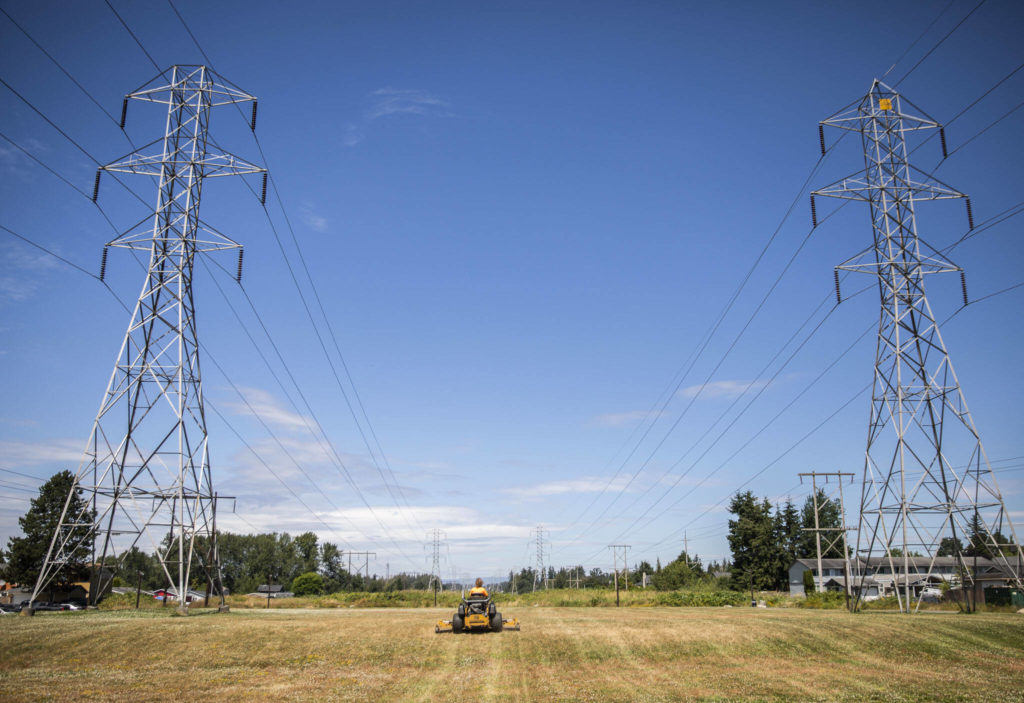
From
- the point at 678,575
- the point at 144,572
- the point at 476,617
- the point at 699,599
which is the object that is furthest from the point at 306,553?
the point at 476,617

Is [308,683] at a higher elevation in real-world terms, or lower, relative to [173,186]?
lower

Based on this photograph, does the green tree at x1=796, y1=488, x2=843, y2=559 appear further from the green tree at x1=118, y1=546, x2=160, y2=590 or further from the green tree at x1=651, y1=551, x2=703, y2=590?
the green tree at x1=118, y1=546, x2=160, y2=590

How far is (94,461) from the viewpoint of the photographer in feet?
108

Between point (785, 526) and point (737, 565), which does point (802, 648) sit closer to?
point (737, 565)

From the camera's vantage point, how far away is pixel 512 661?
21906 mm

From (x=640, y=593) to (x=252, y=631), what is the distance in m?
48.3

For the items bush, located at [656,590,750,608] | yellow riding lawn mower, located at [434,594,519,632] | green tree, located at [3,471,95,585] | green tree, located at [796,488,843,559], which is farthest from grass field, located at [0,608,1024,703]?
green tree, located at [796,488,843,559]

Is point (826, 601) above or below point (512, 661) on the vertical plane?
below

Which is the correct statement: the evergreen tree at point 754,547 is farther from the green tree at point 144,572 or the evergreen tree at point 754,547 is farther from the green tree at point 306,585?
A: the green tree at point 144,572

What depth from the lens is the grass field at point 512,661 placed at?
17.1 m

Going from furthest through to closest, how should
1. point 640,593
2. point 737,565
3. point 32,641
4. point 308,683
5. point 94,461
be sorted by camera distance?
point 737,565 < point 640,593 < point 94,461 < point 32,641 < point 308,683

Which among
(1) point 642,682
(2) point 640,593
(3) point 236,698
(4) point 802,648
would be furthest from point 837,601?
(3) point 236,698

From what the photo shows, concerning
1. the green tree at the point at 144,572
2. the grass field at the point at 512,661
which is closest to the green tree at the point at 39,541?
the grass field at the point at 512,661

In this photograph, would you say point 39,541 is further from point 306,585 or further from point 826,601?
point 826,601
